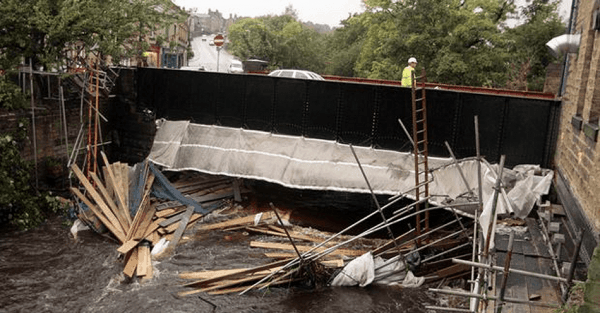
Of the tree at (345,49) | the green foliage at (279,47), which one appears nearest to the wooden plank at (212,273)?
the green foliage at (279,47)

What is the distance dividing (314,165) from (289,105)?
2.18m

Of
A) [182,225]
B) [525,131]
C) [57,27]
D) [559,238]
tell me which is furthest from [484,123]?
[57,27]

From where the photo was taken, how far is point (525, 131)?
534 inches

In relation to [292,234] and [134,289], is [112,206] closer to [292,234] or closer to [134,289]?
[134,289]

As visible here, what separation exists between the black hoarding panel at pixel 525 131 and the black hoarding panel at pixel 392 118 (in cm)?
255

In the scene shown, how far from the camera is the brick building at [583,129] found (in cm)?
853

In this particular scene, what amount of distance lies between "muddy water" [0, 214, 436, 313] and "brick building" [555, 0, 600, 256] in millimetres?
3764

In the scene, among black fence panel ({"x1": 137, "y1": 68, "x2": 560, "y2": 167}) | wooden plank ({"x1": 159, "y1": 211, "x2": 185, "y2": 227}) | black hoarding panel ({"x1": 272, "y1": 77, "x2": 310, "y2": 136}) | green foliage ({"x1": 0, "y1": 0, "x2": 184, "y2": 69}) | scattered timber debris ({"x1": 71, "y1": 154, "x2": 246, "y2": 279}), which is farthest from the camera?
black hoarding panel ({"x1": 272, "y1": 77, "x2": 310, "y2": 136})

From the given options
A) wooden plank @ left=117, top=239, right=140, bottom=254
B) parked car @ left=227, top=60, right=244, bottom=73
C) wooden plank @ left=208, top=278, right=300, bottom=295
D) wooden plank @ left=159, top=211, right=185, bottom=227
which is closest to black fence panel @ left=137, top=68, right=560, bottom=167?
wooden plank @ left=159, top=211, right=185, bottom=227

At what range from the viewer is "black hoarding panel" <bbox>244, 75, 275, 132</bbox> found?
16656 mm

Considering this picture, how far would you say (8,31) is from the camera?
49.2 feet

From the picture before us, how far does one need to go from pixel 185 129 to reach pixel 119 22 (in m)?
3.93

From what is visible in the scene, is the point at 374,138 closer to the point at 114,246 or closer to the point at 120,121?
the point at 114,246

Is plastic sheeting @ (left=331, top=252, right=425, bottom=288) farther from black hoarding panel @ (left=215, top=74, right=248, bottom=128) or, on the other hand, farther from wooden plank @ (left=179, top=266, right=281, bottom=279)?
black hoarding panel @ (left=215, top=74, right=248, bottom=128)
